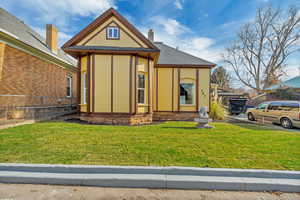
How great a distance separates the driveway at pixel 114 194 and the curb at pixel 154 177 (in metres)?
0.11

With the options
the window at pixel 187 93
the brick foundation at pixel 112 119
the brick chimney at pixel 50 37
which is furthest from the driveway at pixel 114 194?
the brick chimney at pixel 50 37

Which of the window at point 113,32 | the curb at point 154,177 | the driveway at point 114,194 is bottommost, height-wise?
the driveway at point 114,194

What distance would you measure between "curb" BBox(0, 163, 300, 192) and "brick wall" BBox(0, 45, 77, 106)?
20.4 ft

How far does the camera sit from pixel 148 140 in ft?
17.9

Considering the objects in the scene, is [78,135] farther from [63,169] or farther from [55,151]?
[63,169]

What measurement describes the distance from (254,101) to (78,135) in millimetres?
25264

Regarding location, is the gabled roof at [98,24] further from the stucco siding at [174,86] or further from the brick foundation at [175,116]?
the brick foundation at [175,116]

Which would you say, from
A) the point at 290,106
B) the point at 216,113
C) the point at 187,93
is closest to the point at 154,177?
the point at 187,93

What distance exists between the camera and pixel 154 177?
3.18m

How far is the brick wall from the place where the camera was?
855 cm

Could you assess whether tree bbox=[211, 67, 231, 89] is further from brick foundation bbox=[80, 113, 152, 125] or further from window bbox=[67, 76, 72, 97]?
brick foundation bbox=[80, 113, 152, 125]

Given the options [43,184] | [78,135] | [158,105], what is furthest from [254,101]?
[43,184]

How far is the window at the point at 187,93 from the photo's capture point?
460 inches

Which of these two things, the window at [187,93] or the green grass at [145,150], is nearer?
the green grass at [145,150]
